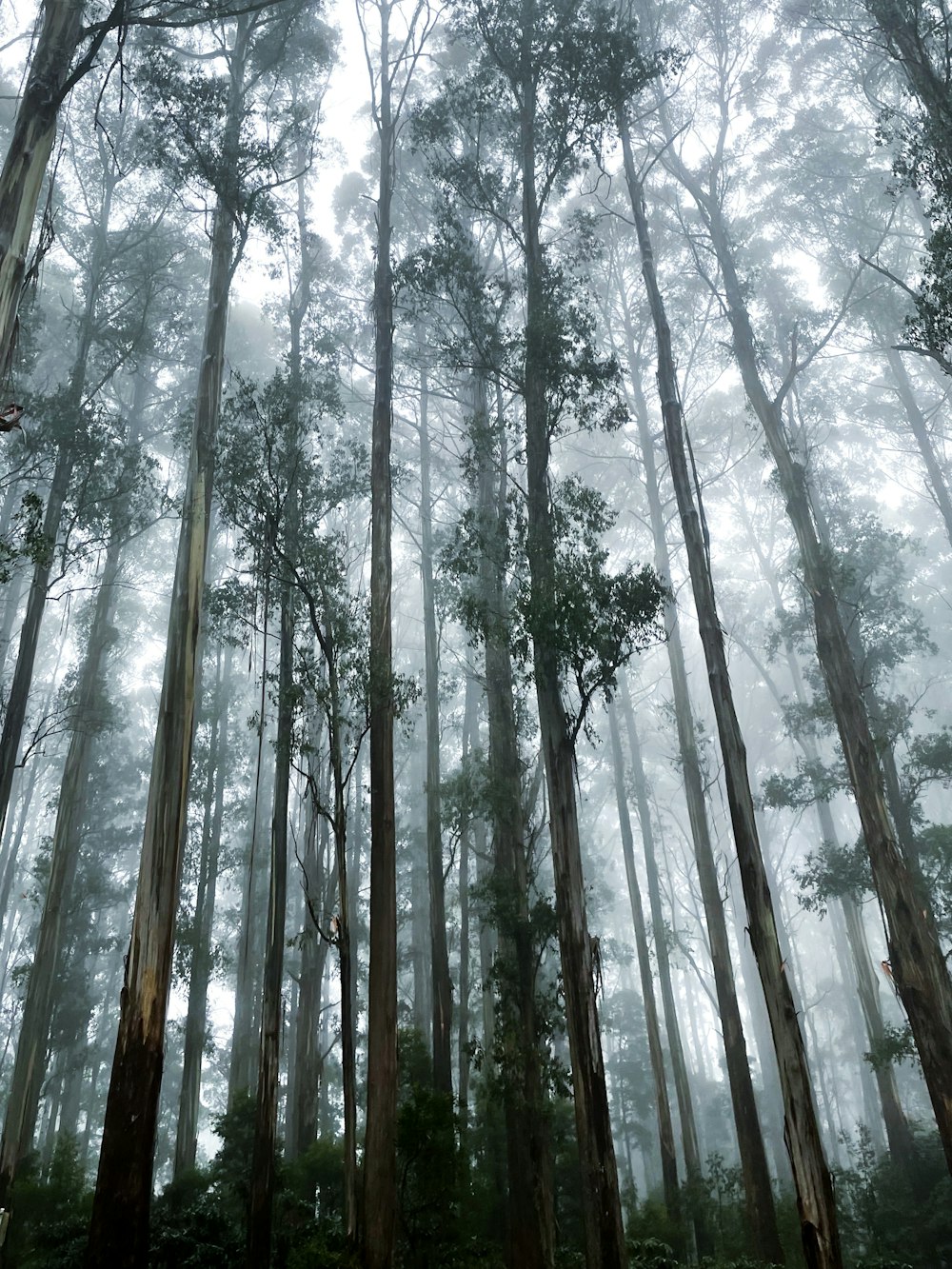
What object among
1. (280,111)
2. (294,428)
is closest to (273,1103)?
(294,428)

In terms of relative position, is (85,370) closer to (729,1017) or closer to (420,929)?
(729,1017)

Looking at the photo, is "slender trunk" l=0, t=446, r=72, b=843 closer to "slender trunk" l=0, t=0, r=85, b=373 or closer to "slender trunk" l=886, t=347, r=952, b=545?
"slender trunk" l=0, t=0, r=85, b=373

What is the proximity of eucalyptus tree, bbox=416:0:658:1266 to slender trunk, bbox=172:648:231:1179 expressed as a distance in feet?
29.3

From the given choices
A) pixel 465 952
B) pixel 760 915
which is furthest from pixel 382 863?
pixel 465 952

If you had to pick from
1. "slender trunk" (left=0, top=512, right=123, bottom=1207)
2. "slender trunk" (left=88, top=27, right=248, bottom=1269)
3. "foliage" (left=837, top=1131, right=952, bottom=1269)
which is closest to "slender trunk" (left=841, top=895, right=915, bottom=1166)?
"foliage" (left=837, top=1131, right=952, bottom=1269)

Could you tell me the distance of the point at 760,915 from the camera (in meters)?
6.98

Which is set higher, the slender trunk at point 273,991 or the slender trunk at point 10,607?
the slender trunk at point 10,607

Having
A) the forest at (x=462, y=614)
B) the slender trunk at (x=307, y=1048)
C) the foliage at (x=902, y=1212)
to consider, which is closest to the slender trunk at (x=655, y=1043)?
the forest at (x=462, y=614)

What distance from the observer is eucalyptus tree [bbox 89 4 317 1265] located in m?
5.99

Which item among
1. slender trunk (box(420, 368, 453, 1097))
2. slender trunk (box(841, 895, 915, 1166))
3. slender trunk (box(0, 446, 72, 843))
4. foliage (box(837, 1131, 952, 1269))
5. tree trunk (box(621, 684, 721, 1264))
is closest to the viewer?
slender trunk (box(0, 446, 72, 843))

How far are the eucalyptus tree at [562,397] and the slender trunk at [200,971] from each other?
893 cm

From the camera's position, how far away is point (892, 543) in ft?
55.7

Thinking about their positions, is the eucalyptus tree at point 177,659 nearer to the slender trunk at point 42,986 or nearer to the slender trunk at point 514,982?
the slender trunk at point 514,982

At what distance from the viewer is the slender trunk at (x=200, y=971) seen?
14.7 metres
